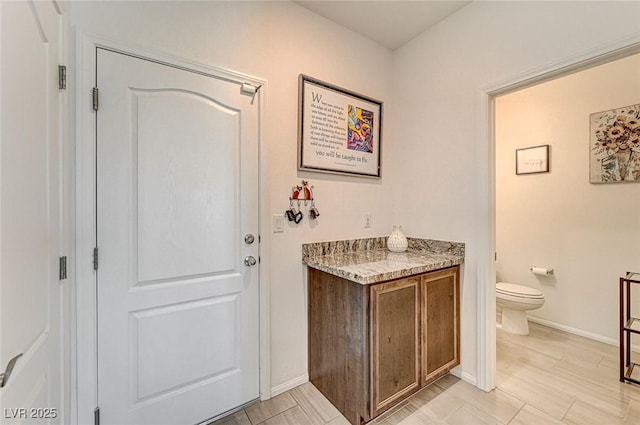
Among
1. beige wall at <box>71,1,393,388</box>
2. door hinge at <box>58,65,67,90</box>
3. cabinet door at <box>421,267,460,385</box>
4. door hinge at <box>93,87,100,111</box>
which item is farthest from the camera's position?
cabinet door at <box>421,267,460,385</box>

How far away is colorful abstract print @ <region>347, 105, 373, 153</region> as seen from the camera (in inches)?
83.7

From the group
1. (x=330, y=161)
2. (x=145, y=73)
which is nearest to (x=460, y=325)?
(x=330, y=161)

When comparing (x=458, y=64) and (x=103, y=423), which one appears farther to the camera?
(x=458, y=64)

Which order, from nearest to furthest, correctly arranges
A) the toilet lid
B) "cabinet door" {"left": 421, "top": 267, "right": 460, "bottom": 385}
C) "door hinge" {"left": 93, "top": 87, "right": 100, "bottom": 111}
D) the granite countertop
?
"door hinge" {"left": 93, "top": 87, "right": 100, "bottom": 111} < the granite countertop < "cabinet door" {"left": 421, "top": 267, "right": 460, "bottom": 385} < the toilet lid

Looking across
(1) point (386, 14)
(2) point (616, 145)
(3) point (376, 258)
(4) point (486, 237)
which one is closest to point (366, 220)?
(3) point (376, 258)

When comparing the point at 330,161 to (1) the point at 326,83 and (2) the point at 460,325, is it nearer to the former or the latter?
(1) the point at 326,83

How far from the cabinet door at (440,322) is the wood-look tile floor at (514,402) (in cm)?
16

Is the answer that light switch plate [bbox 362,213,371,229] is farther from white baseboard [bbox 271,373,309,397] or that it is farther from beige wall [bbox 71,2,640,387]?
white baseboard [bbox 271,373,309,397]

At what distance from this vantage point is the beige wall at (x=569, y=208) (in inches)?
91.5

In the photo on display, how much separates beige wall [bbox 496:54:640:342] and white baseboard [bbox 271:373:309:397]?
255 cm

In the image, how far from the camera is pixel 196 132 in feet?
4.93

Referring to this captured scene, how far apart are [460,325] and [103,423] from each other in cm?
216

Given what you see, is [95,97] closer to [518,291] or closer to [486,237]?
[486,237]

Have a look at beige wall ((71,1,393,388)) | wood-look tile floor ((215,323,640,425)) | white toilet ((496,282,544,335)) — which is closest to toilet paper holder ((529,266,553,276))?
white toilet ((496,282,544,335))
